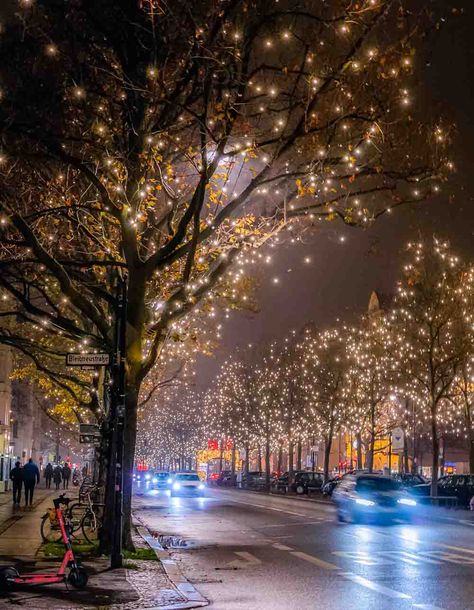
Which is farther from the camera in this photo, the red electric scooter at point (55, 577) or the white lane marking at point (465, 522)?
the white lane marking at point (465, 522)

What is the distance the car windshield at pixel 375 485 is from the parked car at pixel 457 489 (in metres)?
13.6

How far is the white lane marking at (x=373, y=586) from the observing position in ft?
38.1

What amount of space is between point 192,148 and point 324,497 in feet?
130

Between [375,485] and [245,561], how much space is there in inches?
457

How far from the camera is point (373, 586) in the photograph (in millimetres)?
12523

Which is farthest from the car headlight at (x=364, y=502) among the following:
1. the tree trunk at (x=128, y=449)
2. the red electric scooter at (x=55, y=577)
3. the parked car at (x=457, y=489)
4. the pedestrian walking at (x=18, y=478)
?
the red electric scooter at (x=55, y=577)

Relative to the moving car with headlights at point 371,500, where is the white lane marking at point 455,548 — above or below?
below

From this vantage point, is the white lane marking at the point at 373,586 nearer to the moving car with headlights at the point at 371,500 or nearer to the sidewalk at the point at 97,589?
the sidewalk at the point at 97,589

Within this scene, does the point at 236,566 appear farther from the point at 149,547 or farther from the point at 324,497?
the point at 324,497

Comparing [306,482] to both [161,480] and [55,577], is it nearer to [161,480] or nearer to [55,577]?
[161,480]

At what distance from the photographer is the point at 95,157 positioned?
15758 mm

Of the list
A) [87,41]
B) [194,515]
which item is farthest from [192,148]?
[194,515]

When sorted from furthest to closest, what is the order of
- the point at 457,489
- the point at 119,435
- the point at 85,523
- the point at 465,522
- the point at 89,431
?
the point at 457,489 → the point at 465,522 → the point at 85,523 → the point at 89,431 → the point at 119,435

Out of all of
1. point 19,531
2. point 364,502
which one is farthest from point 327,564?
point 364,502
